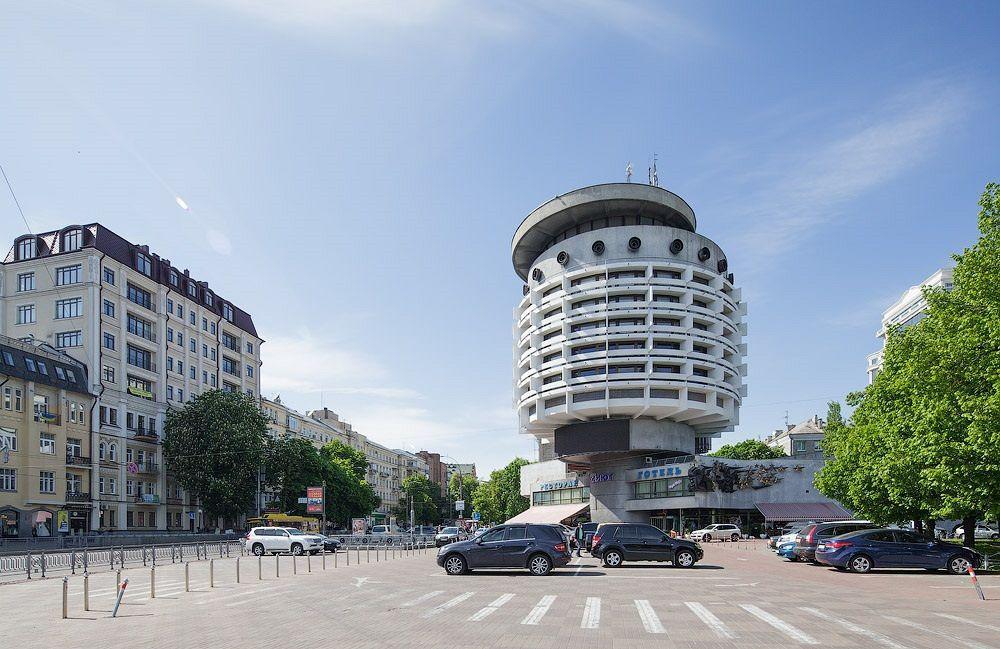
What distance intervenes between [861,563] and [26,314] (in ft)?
208

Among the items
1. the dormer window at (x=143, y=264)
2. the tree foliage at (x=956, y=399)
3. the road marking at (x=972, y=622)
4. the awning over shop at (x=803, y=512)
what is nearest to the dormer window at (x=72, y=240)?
the dormer window at (x=143, y=264)

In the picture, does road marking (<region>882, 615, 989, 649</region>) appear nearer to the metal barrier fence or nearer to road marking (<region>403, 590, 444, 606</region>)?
road marking (<region>403, 590, 444, 606</region>)

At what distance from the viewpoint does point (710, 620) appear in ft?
48.4

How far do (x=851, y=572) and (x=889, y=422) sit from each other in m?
10.5

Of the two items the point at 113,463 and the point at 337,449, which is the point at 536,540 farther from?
the point at 337,449

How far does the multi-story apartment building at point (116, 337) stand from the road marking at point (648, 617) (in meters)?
53.8

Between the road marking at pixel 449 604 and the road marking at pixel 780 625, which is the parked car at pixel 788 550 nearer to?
the road marking at pixel 780 625

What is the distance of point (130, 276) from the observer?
226 feet

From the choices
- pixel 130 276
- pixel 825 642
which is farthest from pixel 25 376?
pixel 825 642

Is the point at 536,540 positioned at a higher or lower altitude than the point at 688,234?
lower

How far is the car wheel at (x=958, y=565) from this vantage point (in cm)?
2619

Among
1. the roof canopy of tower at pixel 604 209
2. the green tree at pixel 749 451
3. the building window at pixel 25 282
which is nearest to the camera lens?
the building window at pixel 25 282

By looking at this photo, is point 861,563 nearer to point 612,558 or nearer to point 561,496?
point 612,558

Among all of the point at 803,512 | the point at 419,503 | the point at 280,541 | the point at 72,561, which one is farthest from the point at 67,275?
the point at 419,503
